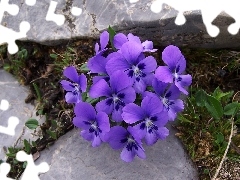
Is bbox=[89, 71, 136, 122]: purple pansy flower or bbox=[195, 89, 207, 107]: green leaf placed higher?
bbox=[89, 71, 136, 122]: purple pansy flower

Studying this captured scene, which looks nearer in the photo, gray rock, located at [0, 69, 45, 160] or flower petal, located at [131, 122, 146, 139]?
flower petal, located at [131, 122, 146, 139]

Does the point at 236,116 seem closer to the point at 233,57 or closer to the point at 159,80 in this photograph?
the point at 233,57

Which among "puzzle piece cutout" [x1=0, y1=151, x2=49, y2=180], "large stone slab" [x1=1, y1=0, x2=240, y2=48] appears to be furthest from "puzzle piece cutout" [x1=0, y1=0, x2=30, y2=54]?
"puzzle piece cutout" [x1=0, y1=151, x2=49, y2=180]

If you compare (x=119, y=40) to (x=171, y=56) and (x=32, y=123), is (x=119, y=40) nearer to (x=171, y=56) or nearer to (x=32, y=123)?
(x=171, y=56)

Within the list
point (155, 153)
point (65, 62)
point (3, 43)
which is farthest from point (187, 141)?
point (3, 43)

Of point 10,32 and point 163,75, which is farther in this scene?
point 10,32

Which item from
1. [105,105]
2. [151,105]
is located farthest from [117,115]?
[151,105]

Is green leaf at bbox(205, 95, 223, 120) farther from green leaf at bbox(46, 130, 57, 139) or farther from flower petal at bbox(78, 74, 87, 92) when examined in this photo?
green leaf at bbox(46, 130, 57, 139)

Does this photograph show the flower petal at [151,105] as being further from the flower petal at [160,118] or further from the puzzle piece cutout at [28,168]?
the puzzle piece cutout at [28,168]

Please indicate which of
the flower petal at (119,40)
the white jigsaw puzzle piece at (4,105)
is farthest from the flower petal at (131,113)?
the white jigsaw puzzle piece at (4,105)
